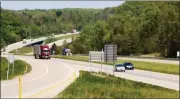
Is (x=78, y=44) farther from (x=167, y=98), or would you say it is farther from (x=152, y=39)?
(x=167, y=98)

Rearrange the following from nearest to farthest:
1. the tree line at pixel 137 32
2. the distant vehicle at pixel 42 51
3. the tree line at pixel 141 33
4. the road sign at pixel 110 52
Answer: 1. the road sign at pixel 110 52
2. the distant vehicle at pixel 42 51
3. the tree line at pixel 137 32
4. the tree line at pixel 141 33

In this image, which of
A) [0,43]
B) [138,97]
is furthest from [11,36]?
[138,97]

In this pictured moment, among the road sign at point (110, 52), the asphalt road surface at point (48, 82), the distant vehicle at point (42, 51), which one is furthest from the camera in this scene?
the distant vehicle at point (42, 51)

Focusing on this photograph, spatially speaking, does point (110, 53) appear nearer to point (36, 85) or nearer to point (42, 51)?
point (36, 85)

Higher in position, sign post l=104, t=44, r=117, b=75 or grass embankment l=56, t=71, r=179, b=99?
sign post l=104, t=44, r=117, b=75

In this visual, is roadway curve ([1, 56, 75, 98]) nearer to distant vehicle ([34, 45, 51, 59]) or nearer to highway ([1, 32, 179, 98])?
highway ([1, 32, 179, 98])

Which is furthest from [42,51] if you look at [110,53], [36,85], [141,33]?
[36,85]

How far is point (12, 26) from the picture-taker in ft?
89.6

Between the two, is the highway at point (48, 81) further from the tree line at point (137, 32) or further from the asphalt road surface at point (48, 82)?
the tree line at point (137, 32)

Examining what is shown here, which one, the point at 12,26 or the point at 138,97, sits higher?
the point at 12,26

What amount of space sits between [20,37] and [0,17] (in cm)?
232

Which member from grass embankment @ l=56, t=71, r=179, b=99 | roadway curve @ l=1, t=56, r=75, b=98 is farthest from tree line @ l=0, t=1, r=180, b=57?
grass embankment @ l=56, t=71, r=179, b=99

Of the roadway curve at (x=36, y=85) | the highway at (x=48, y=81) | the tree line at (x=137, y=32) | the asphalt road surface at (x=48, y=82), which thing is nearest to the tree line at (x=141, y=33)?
the tree line at (x=137, y=32)

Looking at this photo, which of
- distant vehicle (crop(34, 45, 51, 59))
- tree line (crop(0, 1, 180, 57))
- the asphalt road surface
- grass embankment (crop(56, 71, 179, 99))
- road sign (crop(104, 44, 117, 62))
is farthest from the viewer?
tree line (crop(0, 1, 180, 57))
